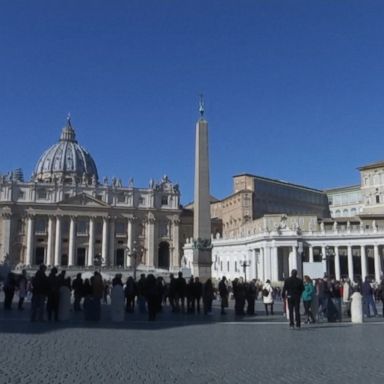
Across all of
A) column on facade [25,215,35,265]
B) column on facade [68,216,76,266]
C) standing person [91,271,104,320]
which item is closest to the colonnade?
column on facade [68,216,76,266]

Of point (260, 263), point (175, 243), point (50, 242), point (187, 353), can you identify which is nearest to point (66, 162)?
point (50, 242)

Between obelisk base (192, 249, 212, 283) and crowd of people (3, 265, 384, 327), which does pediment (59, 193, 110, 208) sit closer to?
obelisk base (192, 249, 212, 283)

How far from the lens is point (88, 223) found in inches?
2928

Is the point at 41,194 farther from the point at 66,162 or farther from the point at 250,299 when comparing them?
the point at 250,299

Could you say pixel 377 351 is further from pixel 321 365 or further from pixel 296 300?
pixel 296 300

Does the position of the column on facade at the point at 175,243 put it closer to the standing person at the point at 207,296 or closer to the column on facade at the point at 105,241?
the column on facade at the point at 105,241

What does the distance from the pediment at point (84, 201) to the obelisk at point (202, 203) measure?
5398cm

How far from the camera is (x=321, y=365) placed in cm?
727

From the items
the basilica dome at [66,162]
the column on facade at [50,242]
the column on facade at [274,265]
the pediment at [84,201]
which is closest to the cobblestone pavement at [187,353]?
the column on facade at [274,265]

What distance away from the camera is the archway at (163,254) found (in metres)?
78.7

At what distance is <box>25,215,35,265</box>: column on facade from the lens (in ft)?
233

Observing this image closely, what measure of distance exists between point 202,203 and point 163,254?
58.9m

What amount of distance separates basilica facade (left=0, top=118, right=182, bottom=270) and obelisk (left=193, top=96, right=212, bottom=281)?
162ft

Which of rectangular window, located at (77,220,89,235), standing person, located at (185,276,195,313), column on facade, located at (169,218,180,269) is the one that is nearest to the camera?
standing person, located at (185,276,195,313)
